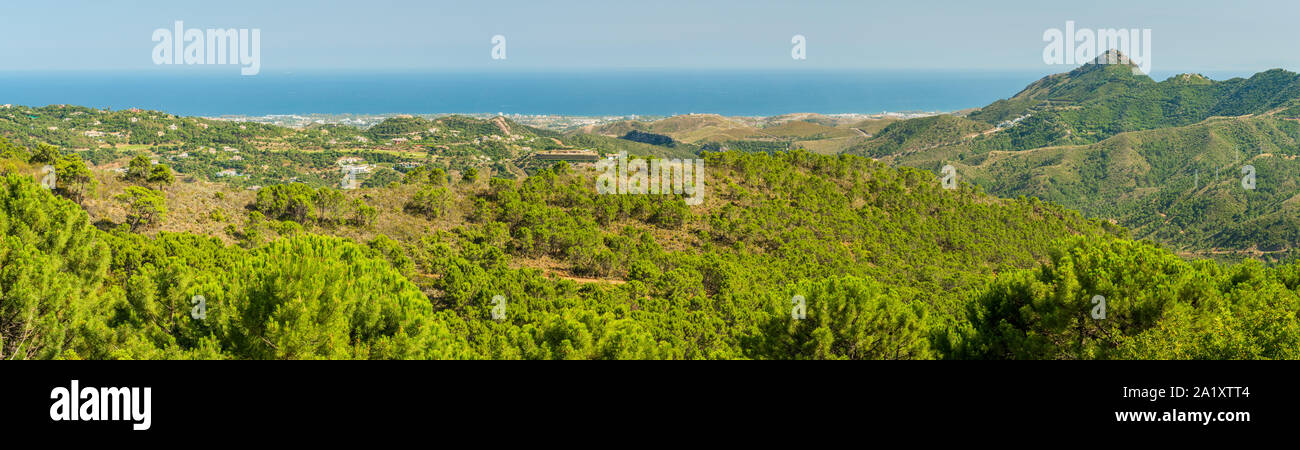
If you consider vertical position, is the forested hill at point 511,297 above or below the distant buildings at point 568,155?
below

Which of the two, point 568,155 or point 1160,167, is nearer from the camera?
point 568,155

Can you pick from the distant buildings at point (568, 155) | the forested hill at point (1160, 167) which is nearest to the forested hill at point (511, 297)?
the distant buildings at point (568, 155)

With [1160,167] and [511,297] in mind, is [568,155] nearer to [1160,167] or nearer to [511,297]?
[511,297]

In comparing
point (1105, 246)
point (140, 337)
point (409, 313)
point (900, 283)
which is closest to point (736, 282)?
point (900, 283)

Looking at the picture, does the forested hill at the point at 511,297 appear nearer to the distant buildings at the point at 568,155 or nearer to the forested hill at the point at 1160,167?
the distant buildings at the point at 568,155

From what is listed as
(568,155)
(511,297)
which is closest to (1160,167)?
(568,155)

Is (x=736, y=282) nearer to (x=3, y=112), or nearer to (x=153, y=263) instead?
(x=153, y=263)

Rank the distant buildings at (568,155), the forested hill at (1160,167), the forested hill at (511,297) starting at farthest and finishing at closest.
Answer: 1. the distant buildings at (568,155)
2. the forested hill at (1160,167)
3. the forested hill at (511,297)

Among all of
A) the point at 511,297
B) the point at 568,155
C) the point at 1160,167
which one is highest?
the point at 1160,167

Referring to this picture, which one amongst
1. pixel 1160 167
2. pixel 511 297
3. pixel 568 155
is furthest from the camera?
pixel 1160 167
